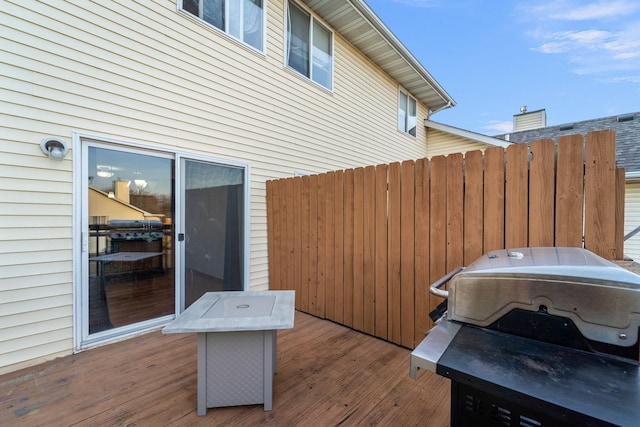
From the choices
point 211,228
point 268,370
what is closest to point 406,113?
point 211,228

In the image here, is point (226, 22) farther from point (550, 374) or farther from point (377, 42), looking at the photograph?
point (550, 374)

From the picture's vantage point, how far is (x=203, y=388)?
188 cm

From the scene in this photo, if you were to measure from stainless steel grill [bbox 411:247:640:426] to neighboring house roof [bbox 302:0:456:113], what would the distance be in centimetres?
568

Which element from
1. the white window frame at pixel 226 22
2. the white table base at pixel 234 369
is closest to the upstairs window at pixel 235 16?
the white window frame at pixel 226 22

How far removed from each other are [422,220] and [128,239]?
318 centimetres

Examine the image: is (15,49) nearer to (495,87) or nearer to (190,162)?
(190,162)

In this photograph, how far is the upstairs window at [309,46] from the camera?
5.01 meters

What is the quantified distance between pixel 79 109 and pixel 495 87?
53.5ft

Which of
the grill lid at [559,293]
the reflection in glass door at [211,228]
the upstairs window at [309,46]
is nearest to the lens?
the grill lid at [559,293]

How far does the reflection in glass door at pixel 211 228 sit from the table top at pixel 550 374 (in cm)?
325

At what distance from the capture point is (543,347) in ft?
3.56

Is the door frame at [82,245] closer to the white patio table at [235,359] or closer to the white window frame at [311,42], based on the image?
the white patio table at [235,359]

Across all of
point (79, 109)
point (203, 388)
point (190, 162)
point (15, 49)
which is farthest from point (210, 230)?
point (15, 49)

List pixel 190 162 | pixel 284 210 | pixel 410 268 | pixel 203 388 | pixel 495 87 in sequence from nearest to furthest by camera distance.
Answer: pixel 203 388 < pixel 410 268 < pixel 190 162 < pixel 284 210 < pixel 495 87
